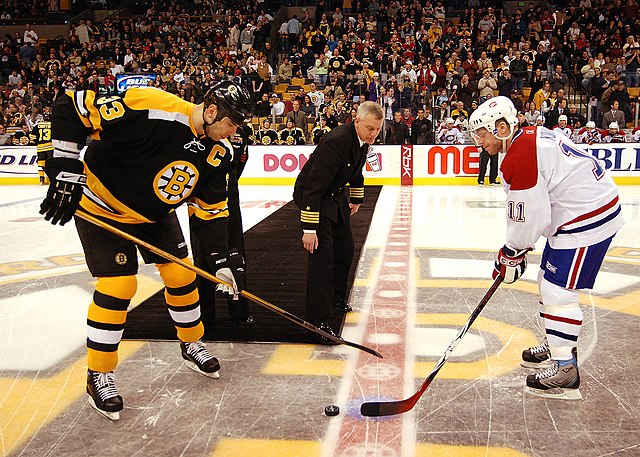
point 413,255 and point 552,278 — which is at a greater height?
point 552,278

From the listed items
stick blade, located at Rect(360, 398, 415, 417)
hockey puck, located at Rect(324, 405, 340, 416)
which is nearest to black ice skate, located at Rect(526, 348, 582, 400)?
stick blade, located at Rect(360, 398, 415, 417)

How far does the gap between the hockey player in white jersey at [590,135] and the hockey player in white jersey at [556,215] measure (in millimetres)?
9602

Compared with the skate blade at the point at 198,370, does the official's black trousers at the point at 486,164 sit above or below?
below

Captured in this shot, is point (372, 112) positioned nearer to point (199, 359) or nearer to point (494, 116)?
point (494, 116)

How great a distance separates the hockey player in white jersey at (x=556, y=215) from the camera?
2.88m

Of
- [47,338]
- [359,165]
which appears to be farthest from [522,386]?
[47,338]

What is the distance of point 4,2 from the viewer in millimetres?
23562

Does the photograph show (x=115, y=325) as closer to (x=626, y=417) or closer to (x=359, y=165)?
(x=359, y=165)

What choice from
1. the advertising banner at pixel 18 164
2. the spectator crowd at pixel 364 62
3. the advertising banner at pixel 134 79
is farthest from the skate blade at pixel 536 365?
the advertising banner at pixel 134 79

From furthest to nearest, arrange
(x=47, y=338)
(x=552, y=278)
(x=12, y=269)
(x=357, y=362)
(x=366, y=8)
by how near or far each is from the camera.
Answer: (x=366, y=8), (x=12, y=269), (x=47, y=338), (x=357, y=362), (x=552, y=278)

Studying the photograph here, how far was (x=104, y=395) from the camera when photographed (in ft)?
9.53

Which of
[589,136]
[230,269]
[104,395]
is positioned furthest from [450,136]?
[104,395]

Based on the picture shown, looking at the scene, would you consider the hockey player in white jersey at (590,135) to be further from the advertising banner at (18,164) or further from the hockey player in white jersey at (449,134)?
the advertising banner at (18,164)

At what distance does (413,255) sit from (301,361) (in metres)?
2.86
